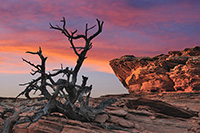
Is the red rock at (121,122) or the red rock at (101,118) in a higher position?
the red rock at (101,118)

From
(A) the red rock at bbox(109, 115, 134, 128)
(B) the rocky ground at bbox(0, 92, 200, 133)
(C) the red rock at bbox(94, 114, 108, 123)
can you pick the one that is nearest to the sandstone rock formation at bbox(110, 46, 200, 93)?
(B) the rocky ground at bbox(0, 92, 200, 133)

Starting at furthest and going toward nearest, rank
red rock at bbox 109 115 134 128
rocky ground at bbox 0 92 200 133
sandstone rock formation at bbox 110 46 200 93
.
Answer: sandstone rock formation at bbox 110 46 200 93, red rock at bbox 109 115 134 128, rocky ground at bbox 0 92 200 133

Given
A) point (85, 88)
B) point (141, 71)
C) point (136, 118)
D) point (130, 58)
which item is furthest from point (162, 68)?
point (85, 88)

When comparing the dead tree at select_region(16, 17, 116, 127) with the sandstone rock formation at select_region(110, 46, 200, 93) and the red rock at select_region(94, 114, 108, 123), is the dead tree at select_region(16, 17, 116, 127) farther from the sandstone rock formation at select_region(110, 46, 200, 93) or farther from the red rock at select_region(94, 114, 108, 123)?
the sandstone rock formation at select_region(110, 46, 200, 93)

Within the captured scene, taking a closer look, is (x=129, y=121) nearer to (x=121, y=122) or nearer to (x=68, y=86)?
(x=121, y=122)

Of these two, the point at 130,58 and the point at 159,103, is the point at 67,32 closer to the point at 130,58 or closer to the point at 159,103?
the point at 159,103

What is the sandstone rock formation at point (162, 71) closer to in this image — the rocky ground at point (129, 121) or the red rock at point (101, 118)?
Answer: the rocky ground at point (129, 121)

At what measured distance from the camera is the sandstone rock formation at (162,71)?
2752 cm

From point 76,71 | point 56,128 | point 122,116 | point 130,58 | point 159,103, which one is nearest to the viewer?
point 56,128

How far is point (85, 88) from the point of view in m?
10.0

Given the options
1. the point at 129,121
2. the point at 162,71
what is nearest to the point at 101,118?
the point at 129,121

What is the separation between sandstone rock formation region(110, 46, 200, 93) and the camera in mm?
27516

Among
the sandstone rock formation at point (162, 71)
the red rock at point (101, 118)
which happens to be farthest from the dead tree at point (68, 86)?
the sandstone rock formation at point (162, 71)

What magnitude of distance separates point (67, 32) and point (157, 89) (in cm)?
2505
